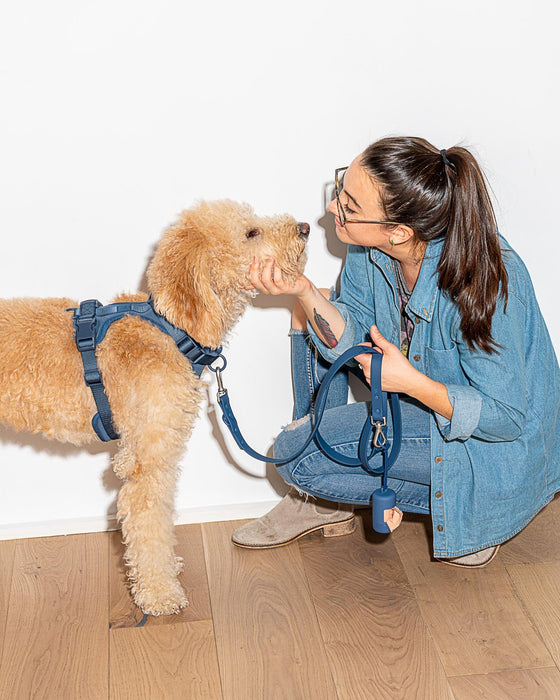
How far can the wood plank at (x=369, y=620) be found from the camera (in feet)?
6.03

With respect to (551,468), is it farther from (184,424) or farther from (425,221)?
(184,424)

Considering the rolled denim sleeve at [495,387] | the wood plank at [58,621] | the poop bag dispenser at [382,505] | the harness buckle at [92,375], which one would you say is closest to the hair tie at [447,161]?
the rolled denim sleeve at [495,387]

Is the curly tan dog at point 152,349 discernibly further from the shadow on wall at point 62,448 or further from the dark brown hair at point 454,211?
the shadow on wall at point 62,448

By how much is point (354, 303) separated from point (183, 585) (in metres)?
0.89

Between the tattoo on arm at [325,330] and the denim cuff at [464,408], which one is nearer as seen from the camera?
the denim cuff at [464,408]

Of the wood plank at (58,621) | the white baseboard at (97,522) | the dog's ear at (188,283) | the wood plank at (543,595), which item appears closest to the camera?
the dog's ear at (188,283)

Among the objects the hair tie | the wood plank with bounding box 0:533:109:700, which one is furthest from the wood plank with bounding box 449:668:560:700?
the hair tie

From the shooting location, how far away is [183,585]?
2.18 m

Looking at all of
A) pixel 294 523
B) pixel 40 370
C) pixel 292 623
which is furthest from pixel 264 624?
pixel 40 370

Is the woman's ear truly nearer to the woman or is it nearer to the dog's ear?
the woman

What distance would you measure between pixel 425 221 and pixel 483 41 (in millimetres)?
620

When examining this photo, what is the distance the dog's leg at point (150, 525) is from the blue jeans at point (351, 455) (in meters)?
0.36

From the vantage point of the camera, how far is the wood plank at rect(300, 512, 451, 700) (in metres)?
1.84

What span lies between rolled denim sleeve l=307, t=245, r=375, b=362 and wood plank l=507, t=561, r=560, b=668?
30.7 inches
